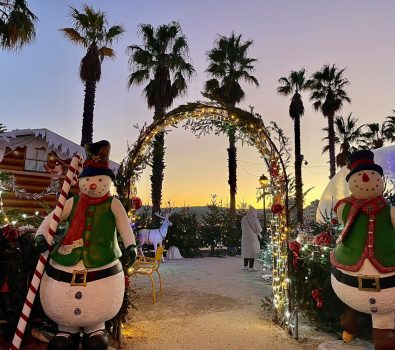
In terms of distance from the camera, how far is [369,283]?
3193 millimetres

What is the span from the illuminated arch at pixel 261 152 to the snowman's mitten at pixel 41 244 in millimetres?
1716

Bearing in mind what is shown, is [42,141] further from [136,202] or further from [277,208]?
[277,208]

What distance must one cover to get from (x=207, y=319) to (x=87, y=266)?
2.81 meters

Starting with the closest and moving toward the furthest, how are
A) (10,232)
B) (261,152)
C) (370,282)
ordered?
(370,282) < (10,232) < (261,152)

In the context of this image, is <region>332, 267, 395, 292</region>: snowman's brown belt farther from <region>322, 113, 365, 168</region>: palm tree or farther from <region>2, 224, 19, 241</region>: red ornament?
<region>322, 113, 365, 168</region>: palm tree

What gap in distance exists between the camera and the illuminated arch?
4863 mm

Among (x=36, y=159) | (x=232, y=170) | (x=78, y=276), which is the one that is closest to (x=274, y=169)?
(x=78, y=276)

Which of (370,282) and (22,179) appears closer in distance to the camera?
(370,282)

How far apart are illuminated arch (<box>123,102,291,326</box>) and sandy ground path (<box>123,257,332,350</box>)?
1.53 feet

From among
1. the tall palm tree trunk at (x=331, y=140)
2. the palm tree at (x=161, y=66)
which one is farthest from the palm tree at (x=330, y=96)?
the palm tree at (x=161, y=66)

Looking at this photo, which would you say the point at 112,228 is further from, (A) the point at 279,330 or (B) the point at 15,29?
(B) the point at 15,29

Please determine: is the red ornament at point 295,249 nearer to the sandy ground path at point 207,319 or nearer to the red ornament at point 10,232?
the sandy ground path at point 207,319

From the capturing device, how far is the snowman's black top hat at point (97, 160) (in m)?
3.40

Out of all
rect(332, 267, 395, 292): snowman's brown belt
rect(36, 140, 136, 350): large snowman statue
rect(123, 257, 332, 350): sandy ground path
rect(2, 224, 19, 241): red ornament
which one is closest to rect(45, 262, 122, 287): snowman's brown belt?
rect(36, 140, 136, 350): large snowman statue
